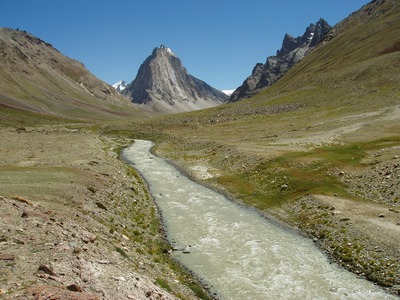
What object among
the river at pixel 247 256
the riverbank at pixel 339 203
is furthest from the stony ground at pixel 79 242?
the riverbank at pixel 339 203

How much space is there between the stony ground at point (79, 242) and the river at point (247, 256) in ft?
7.78

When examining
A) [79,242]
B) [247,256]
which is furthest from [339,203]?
[79,242]

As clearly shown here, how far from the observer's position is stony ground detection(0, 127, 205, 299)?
17422 millimetres

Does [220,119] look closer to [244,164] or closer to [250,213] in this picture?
[244,164]

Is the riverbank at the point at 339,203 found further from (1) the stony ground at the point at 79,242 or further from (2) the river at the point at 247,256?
(1) the stony ground at the point at 79,242

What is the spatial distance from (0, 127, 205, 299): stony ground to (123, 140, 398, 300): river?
2371mm

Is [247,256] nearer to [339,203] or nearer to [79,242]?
[79,242]

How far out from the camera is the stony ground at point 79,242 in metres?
17.4

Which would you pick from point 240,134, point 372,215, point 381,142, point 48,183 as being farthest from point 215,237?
point 240,134

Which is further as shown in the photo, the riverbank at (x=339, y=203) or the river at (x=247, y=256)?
the riverbank at (x=339, y=203)

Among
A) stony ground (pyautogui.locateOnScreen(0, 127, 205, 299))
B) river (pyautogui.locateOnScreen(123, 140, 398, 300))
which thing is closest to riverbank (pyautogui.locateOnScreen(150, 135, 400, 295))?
river (pyautogui.locateOnScreen(123, 140, 398, 300))

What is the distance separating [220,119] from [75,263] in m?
141

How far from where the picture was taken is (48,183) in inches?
1572

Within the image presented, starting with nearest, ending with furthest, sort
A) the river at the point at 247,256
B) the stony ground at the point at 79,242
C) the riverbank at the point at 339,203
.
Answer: the stony ground at the point at 79,242, the river at the point at 247,256, the riverbank at the point at 339,203
